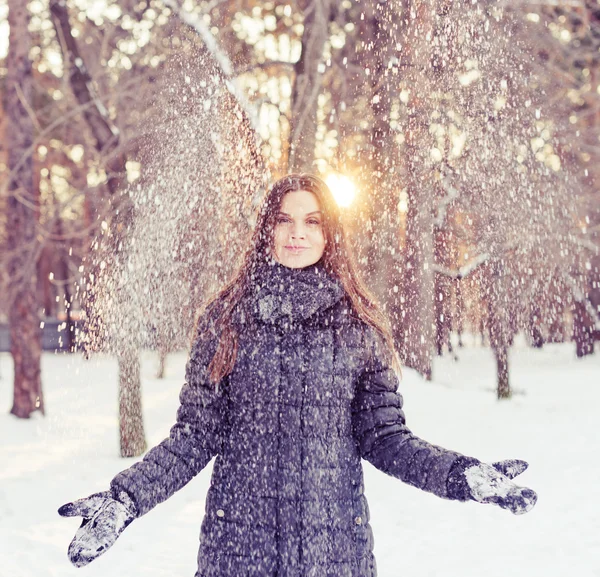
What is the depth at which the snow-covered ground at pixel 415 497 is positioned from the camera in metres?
4.81

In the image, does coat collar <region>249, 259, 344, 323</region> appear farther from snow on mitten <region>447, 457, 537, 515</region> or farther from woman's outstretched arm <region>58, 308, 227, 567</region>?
snow on mitten <region>447, 457, 537, 515</region>

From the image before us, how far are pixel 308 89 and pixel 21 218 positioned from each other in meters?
5.02

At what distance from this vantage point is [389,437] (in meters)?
2.06

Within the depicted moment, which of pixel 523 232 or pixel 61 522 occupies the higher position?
pixel 523 232

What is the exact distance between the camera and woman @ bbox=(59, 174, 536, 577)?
199 centimetres

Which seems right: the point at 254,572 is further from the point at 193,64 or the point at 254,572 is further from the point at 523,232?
the point at 523,232

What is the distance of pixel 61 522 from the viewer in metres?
5.70

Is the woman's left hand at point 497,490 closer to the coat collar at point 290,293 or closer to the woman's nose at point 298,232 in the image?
the coat collar at point 290,293

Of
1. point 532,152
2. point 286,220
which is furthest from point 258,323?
point 532,152

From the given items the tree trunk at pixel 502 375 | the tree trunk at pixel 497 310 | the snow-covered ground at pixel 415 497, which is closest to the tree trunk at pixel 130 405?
the snow-covered ground at pixel 415 497

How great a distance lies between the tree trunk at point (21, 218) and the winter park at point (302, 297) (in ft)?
0.10

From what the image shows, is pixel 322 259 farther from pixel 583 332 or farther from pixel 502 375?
pixel 583 332

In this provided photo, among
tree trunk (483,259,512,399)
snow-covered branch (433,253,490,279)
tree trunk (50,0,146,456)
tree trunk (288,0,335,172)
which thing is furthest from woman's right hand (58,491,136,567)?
tree trunk (483,259,512,399)

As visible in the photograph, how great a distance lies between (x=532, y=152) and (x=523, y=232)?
3.77ft
